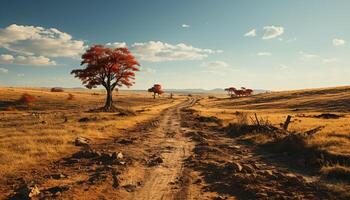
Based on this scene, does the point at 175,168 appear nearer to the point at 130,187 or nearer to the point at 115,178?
the point at 115,178

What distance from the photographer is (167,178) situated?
12.5 m

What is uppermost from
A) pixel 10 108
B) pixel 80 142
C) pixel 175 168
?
pixel 80 142

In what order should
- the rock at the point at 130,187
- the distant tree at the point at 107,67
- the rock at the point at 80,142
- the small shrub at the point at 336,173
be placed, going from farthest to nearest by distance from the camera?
the distant tree at the point at 107,67, the rock at the point at 80,142, the small shrub at the point at 336,173, the rock at the point at 130,187

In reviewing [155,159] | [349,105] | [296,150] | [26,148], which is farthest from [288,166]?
[349,105]

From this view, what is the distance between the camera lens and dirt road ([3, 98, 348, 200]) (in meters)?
10.7

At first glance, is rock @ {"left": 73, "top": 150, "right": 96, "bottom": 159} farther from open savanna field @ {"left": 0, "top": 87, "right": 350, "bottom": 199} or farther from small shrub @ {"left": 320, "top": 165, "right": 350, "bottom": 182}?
small shrub @ {"left": 320, "top": 165, "right": 350, "bottom": 182}

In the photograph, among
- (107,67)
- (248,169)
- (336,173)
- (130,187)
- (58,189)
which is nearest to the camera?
(58,189)

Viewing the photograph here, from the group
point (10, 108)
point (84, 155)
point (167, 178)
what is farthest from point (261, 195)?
point (10, 108)

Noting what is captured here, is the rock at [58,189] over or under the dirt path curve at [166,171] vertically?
over

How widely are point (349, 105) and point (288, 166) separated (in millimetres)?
52939

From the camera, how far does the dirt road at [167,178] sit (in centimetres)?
1073

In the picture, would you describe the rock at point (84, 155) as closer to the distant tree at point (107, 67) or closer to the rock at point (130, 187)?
the rock at point (130, 187)

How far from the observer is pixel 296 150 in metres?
17.6

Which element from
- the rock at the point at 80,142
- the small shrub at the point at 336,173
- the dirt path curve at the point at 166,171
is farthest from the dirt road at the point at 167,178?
the rock at the point at 80,142
